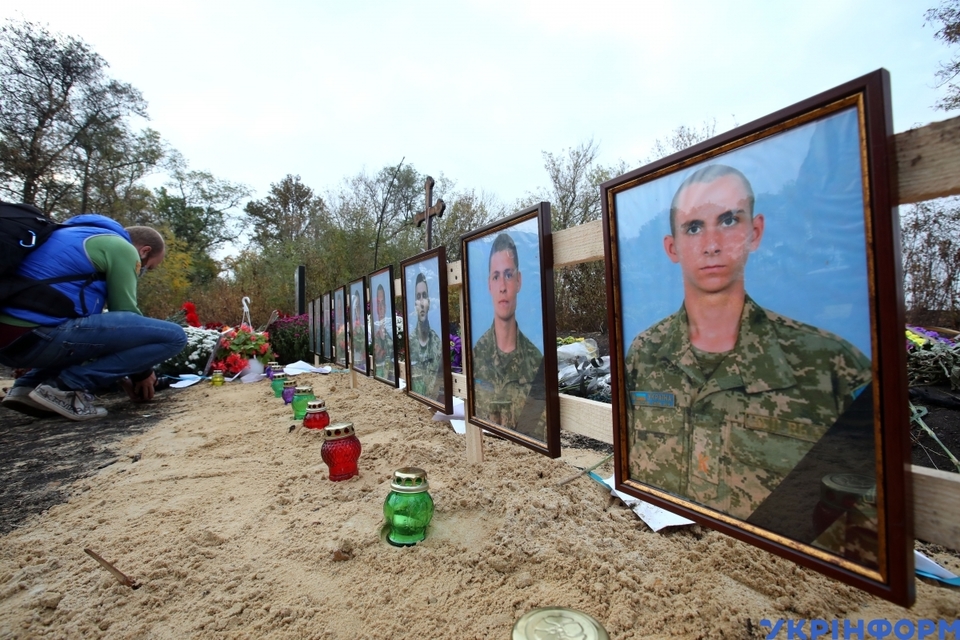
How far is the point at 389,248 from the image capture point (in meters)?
14.7

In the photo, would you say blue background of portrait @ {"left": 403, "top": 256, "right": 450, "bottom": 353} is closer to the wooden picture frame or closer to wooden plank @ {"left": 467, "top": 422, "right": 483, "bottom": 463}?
wooden plank @ {"left": 467, "top": 422, "right": 483, "bottom": 463}

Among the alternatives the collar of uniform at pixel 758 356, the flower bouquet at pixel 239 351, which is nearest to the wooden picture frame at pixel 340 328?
the flower bouquet at pixel 239 351

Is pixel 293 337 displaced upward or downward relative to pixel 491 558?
upward

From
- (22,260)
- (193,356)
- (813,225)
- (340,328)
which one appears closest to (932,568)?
(813,225)

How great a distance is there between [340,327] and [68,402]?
8.00 ft

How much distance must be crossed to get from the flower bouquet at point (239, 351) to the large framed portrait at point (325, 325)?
0.87 meters

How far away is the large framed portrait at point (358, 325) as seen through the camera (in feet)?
14.3

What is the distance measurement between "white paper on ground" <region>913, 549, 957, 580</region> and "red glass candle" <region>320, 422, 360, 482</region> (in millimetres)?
1968

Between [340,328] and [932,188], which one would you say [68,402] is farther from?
[932,188]

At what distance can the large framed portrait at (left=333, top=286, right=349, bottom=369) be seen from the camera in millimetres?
5301

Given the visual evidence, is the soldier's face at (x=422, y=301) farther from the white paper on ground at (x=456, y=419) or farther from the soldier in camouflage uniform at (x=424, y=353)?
the white paper on ground at (x=456, y=419)

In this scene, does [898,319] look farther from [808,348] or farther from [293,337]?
[293,337]

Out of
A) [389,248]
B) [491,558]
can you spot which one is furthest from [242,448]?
[389,248]

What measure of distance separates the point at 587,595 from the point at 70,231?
14.3 ft
